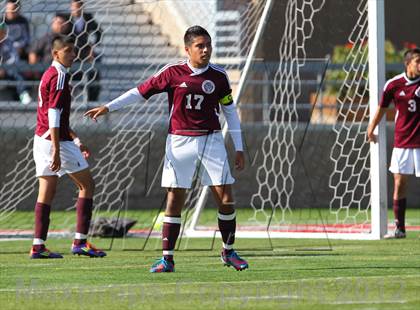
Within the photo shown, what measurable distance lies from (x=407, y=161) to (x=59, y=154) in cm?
450

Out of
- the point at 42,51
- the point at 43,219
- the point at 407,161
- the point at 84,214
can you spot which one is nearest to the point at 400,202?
the point at 407,161

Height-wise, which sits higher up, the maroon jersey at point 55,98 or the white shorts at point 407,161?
the maroon jersey at point 55,98

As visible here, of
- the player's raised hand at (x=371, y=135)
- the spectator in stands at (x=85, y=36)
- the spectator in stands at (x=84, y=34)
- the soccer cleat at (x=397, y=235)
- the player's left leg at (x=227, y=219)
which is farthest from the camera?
the spectator in stands at (x=84, y=34)

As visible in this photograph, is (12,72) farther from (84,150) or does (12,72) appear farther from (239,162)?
(239,162)

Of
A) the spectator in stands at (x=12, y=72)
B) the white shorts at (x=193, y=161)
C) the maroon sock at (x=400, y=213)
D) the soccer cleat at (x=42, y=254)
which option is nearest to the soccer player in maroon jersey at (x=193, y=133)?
the white shorts at (x=193, y=161)

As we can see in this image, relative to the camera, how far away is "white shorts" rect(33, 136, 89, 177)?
12453 mm

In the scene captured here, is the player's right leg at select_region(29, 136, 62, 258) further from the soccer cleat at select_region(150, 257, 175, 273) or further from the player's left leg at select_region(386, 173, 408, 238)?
the player's left leg at select_region(386, 173, 408, 238)

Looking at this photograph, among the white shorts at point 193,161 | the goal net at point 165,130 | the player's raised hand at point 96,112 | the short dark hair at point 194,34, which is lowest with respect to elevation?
the goal net at point 165,130

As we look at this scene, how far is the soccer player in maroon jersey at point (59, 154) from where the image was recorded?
Result: 12.3m

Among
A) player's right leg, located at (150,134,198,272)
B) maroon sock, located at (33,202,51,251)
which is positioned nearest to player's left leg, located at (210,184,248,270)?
player's right leg, located at (150,134,198,272)

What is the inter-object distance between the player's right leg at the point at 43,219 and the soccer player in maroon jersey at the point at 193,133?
2.06m

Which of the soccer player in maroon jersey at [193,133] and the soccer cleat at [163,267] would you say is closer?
the soccer cleat at [163,267]

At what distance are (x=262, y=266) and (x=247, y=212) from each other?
8361mm

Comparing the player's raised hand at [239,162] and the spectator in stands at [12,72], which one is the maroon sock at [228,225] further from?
the spectator in stands at [12,72]
